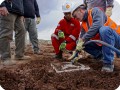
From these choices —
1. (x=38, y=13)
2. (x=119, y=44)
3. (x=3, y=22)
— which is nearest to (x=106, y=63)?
(x=119, y=44)

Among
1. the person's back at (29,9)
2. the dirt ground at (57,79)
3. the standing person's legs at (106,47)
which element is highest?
the person's back at (29,9)

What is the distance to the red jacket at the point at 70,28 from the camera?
484cm

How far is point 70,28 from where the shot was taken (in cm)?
489

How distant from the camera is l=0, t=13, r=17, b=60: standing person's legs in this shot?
4270 millimetres

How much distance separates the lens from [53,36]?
495 centimetres

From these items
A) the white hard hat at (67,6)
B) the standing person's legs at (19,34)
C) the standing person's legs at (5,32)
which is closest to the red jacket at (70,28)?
the white hard hat at (67,6)

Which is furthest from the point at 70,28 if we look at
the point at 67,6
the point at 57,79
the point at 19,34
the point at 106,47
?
the point at 57,79

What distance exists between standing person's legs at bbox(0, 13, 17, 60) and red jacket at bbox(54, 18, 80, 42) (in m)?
0.97

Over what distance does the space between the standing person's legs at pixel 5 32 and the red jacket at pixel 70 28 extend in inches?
38.3

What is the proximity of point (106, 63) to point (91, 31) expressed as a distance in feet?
1.75

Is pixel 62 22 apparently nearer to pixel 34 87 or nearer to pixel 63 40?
pixel 63 40

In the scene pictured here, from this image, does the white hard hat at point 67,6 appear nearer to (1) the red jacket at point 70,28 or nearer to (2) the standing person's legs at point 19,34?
(1) the red jacket at point 70,28

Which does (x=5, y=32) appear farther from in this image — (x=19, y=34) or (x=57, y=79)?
(x=57, y=79)

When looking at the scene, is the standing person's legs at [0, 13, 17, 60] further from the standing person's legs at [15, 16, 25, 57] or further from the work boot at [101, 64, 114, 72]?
the work boot at [101, 64, 114, 72]
